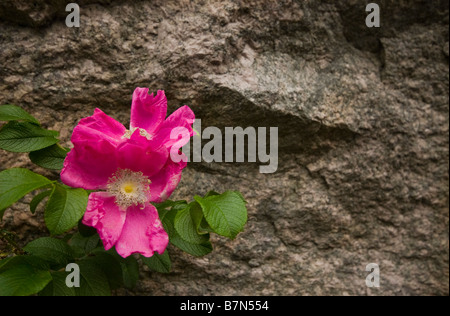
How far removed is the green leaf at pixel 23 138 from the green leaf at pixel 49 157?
0.02m

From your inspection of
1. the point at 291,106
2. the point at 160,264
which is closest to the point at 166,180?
the point at 160,264

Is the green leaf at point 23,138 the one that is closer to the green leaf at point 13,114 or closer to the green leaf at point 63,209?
the green leaf at point 13,114

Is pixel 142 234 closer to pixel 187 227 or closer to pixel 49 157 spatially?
pixel 187 227

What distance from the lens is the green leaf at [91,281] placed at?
3.11 feet

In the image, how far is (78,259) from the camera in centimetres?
104

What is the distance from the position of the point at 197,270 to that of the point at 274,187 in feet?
1.20

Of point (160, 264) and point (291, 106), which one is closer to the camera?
point (160, 264)

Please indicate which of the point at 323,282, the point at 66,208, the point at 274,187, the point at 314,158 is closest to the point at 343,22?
the point at 314,158

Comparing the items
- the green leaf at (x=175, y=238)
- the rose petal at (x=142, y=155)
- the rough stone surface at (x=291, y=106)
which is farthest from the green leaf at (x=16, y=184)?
the rough stone surface at (x=291, y=106)

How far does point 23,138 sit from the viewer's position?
0.96 m

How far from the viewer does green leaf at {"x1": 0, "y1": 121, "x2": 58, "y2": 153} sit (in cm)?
94

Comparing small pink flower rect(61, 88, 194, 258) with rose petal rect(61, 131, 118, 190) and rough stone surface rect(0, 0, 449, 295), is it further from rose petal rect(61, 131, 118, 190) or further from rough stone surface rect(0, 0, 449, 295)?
rough stone surface rect(0, 0, 449, 295)

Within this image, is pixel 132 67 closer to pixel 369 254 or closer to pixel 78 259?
pixel 78 259

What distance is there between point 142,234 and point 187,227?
10 cm
